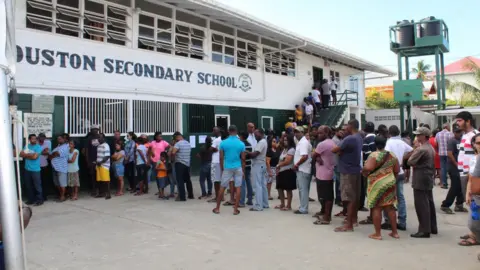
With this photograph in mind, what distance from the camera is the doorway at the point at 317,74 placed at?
19.0 metres

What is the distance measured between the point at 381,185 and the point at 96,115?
782 cm

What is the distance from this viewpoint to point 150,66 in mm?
11648

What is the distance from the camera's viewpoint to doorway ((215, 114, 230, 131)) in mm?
13698

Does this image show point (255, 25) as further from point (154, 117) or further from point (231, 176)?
point (231, 176)

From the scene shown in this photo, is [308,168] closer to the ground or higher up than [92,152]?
closer to the ground

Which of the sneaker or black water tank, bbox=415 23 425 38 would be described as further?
black water tank, bbox=415 23 425 38

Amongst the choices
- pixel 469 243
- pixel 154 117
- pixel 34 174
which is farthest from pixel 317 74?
pixel 469 243

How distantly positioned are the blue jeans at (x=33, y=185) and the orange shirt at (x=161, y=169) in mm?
2515

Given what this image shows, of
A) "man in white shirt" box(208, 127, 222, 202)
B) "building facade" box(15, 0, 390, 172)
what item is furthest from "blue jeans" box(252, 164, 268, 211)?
"building facade" box(15, 0, 390, 172)

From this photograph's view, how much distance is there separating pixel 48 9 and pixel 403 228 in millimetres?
9202

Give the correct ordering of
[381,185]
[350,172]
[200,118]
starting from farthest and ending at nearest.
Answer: [200,118]
[350,172]
[381,185]

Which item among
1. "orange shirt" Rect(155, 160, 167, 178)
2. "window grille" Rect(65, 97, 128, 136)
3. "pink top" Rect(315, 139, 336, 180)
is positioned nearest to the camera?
"pink top" Rect(315, 139, 336, 180)

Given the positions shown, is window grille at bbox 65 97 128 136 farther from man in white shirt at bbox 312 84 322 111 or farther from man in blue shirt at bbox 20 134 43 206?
man in white shirt at bbox 312 84 322 111

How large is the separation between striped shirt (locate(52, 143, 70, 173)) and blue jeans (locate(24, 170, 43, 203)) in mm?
404
